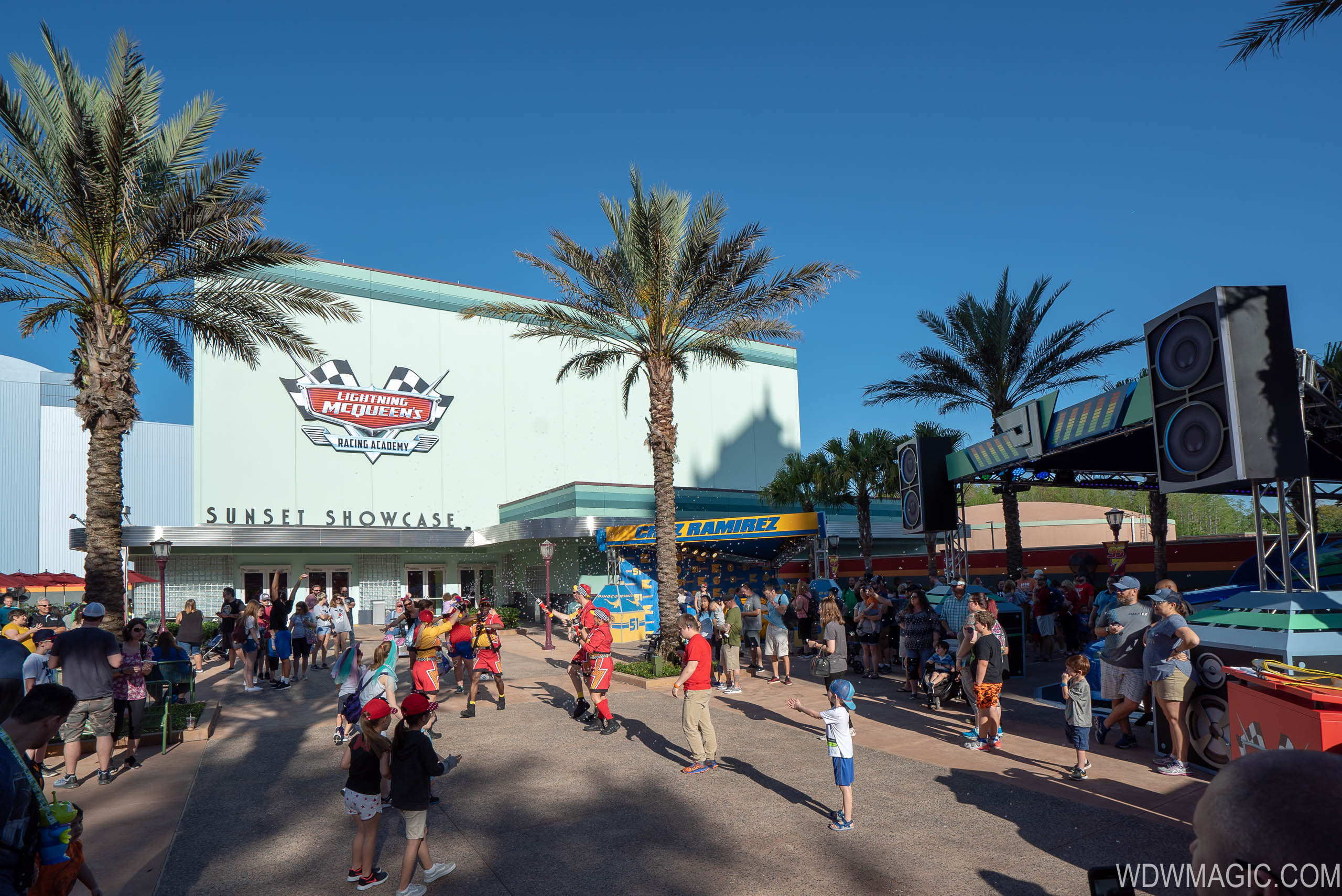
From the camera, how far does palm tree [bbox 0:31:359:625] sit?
1100 cm

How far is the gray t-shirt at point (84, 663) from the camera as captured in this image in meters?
8.19

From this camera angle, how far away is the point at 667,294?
16500mm

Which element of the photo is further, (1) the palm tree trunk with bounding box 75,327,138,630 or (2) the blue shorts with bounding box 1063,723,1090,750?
(1) the palm tree trunk with bounding box 75,327,138,630

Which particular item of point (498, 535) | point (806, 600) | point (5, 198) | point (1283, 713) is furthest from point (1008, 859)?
point (498, 535)

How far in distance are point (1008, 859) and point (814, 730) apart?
15.8ft

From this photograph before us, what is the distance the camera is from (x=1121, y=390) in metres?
12.1

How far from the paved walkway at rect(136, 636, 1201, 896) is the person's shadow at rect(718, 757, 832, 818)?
0.10ft

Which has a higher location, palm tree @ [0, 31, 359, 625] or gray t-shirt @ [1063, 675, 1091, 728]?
palm tree @ [0, 31, 359, 625]

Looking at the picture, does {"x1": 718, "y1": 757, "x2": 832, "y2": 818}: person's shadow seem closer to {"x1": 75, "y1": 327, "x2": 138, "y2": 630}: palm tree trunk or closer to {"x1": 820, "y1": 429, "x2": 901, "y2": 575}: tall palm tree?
{"x1": 75, "y1": 327, "x2": 138, "y2": 630}: palm tree trunk

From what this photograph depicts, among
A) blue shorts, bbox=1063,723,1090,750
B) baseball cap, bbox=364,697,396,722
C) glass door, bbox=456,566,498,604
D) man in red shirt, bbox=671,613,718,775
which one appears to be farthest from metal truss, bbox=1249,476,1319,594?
glass door, bbox=456,566,498,604

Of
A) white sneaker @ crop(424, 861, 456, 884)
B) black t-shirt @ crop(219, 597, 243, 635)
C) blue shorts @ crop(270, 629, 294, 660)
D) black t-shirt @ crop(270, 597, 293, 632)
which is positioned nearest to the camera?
white sneaker @ crop(424, 861, 456, 884)

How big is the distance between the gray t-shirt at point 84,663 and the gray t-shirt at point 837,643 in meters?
8.87

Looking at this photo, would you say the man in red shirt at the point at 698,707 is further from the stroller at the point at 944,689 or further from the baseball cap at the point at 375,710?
the stroller at the point at 944,689

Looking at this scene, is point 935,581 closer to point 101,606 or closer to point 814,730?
point 814,730
